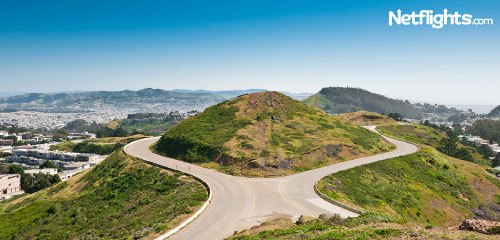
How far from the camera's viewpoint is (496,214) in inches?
1928

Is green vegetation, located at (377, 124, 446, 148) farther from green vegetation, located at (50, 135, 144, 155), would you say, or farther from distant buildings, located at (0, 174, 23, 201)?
distant buildings, located at (0, 174, 23, 201)

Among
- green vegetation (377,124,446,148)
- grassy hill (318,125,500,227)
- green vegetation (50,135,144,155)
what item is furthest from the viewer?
green vegetation (50,135,144,155)

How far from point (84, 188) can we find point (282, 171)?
27790 millimetres

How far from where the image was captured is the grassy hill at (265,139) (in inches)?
1922

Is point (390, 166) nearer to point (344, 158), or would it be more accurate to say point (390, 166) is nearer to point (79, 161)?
point (344, 158)

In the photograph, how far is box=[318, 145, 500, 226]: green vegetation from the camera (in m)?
39.7

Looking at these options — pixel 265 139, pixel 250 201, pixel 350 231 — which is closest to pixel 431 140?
pixel 265 139

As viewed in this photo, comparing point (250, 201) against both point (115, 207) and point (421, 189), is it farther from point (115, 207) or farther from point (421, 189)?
point (421, 189)

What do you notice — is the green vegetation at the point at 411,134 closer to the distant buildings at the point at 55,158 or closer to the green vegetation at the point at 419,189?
the green vegetation at the point at 419,189

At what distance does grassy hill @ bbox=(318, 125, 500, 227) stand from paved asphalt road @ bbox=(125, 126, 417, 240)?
116 inches

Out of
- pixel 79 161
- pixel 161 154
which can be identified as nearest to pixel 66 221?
pixel 161 154

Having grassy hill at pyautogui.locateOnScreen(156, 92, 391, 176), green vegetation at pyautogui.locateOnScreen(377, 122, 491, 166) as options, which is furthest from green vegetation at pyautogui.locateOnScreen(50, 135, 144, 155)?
green vegetation at pyautogui.locateOnScreen(377, 122, 491, 166)

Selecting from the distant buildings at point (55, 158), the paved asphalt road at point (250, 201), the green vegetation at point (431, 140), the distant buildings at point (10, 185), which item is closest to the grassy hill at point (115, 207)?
the paved asphalt road at point (250, 201)

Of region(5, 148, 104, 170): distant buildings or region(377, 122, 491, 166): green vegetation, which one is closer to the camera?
region(377, 122, 491, 166): green vegetation
